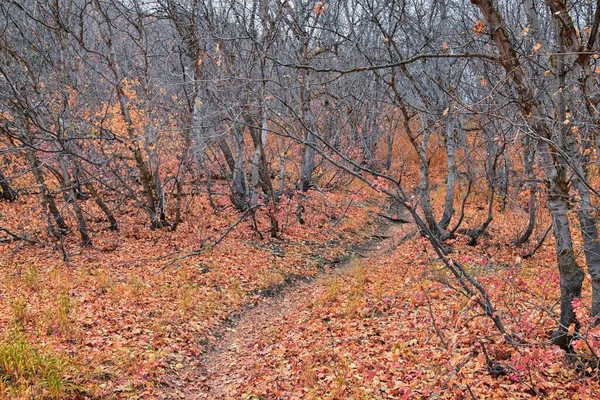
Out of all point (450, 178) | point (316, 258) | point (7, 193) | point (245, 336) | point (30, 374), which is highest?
point (7, 193)

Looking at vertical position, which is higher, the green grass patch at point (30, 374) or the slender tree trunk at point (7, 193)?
the slender tree trunk at point (7, 193)

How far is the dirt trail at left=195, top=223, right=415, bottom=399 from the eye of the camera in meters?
5.68

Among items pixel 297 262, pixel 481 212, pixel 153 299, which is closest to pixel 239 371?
pixel 153 299

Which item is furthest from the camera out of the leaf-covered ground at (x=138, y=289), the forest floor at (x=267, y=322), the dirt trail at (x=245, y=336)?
the dirt trail at (x=245, y=336)

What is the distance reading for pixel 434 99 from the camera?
12547mm

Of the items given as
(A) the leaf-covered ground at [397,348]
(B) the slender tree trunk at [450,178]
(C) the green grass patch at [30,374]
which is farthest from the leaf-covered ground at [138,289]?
(B) the slender tree trunk at [450,178]

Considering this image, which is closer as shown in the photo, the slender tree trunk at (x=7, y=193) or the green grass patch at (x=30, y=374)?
the green grass patch at (x=30, y=374)

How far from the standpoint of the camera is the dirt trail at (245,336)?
18.6 feet

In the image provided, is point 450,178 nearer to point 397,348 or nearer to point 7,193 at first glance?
point 397,348

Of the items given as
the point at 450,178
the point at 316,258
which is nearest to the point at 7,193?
the point at 316,258

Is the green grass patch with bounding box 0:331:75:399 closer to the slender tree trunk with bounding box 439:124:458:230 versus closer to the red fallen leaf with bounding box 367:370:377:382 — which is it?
the red fallen leaf with bounding box 367:370:377:382

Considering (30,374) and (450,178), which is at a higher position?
(450,178)

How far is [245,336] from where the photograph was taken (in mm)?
7152

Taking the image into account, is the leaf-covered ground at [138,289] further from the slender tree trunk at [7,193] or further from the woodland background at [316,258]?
the slender tree trunk at [7,193]
